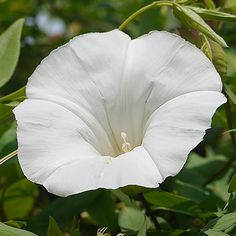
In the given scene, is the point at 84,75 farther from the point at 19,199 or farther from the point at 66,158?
the point at 19,199

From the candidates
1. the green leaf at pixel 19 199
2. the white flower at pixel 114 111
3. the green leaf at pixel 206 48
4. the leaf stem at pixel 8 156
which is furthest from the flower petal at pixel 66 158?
the green leaf at pixel 19 199

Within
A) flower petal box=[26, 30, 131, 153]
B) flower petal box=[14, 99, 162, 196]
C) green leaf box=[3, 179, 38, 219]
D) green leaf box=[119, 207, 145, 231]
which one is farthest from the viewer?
green leaf box=[3, 179, 38, 219]

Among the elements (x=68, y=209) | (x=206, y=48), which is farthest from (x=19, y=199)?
(x=206, y=48)

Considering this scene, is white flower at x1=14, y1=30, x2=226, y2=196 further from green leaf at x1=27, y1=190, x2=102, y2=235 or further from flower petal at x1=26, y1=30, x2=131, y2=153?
green leaf at x1=27, y1=190, x2=102, y2=235

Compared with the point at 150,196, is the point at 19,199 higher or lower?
lower

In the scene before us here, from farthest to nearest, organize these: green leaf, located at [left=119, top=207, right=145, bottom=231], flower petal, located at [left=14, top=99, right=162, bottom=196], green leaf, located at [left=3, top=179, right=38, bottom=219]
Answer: green leaf, located at [left=3, top=179, right=38, bottom=219] < green leaf, located at [left=119, top=207, right=145, bottom=231] < flower petal, located at [left=14, top=99, right=162, bottom=196]

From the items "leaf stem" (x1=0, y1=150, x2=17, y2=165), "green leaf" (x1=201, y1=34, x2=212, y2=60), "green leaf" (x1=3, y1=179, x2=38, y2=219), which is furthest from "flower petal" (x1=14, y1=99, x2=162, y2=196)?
"green leaf" (x1=3, y1=179, x2=38, y2=219)
